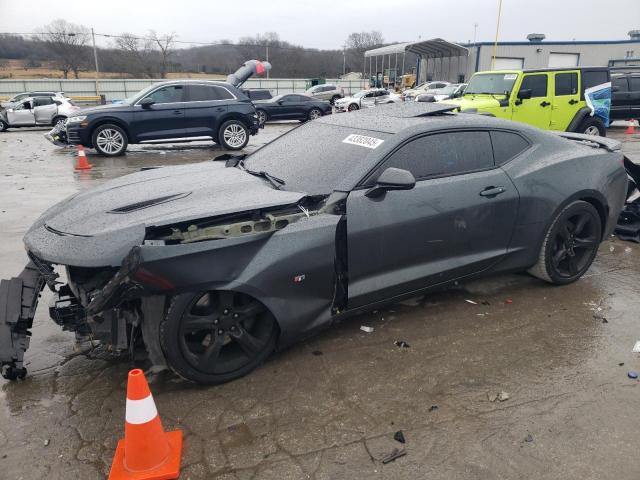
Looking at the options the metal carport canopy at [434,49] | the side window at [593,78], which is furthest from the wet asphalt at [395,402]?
the metal carport canopy at [434,49]

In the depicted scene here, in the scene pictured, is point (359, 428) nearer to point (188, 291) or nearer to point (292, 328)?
point (292, 328)

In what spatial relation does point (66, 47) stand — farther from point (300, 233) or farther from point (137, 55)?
point (300, 233)

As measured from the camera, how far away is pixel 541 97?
1103 cm

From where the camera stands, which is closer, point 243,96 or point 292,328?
point 292,328

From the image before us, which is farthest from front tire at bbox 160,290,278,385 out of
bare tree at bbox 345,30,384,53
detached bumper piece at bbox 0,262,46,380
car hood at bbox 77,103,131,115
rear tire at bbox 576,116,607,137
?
bare tree at bbox 345,30,384,53

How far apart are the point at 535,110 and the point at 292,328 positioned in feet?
32.5

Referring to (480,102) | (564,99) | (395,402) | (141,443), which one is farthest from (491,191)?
(564,99)

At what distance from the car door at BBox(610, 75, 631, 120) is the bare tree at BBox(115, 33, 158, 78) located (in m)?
44.3

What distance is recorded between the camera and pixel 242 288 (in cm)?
281

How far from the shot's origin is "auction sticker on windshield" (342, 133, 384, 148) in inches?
136

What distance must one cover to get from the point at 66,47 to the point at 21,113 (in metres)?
37.6

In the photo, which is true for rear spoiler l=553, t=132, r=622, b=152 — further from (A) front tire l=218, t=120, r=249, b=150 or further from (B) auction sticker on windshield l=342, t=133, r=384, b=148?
(A) front tire l=218, t=120, r=249, b=150

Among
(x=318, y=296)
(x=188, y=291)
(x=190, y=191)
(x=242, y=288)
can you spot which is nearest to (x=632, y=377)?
(x=318, y=296)

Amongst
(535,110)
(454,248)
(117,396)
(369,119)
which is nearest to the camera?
(117,396)
